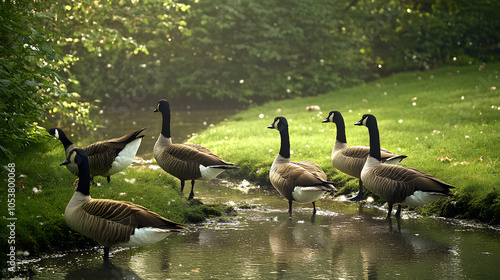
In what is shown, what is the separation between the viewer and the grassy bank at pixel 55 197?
30.3 ft

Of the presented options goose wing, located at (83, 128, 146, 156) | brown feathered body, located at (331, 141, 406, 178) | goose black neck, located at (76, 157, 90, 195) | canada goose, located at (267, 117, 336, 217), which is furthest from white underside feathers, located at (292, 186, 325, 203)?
goose black neck, located at (76, 157, 90, 195)

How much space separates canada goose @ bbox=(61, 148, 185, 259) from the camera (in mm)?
8367

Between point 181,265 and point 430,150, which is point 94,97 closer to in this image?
point 430,150

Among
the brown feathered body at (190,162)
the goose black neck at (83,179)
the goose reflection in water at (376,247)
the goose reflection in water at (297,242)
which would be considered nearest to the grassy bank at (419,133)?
the goose reflection in water at (376,247)

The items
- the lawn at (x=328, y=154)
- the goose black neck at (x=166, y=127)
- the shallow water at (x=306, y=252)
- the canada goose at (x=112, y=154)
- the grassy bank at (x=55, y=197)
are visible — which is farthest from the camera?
the goose black neck at (x=166, y=127)

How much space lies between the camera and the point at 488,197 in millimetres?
11188

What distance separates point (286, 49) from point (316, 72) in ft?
7.90

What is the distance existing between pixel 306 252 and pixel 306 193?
2.00 m

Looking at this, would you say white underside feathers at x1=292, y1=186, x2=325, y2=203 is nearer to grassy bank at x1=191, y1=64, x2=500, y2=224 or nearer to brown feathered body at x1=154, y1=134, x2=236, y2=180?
brown feathered body at x1=154, y1=134, x2=236, y2=180

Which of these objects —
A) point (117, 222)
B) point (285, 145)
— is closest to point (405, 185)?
point (285, 145)

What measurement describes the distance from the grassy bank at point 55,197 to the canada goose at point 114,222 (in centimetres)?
77

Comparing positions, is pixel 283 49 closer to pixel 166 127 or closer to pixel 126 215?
pixel 166 127

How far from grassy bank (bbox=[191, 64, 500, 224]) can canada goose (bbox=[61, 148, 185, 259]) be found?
636 centimetres

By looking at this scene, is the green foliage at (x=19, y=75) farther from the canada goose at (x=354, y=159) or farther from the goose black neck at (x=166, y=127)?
the canada goose at (x=354, y=159)
